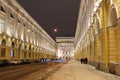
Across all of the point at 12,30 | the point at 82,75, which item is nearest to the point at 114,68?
the point at 82,75

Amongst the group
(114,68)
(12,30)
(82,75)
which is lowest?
(82,75)

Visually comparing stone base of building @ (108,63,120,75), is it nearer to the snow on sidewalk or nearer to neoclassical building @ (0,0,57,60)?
the snow on sidewalk

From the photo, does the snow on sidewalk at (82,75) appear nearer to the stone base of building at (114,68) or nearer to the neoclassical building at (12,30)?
the stone base of building at (114,68)

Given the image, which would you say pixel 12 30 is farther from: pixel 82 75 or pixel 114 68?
pixel 114 68

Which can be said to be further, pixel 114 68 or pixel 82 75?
pixel 82 75

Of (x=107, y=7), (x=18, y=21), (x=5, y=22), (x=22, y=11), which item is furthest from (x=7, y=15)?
(x=107, y=7)

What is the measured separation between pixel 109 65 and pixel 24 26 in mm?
56935

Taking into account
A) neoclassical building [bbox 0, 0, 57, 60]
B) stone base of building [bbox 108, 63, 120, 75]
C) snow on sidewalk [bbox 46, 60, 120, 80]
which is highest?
neoclassical building [bbox 0, 0, 57, 60]

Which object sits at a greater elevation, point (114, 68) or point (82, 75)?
point (114, 68)

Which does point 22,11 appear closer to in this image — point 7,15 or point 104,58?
point 7,15

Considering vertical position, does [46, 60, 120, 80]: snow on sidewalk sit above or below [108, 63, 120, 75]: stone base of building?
below

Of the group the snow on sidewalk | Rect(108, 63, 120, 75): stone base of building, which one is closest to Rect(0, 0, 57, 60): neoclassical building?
the snow on sidewalk

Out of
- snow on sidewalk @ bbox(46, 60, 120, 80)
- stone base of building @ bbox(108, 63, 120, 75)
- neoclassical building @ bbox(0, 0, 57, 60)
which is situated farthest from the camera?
neoclassical building @ bbox(0, 0, 57, 60)

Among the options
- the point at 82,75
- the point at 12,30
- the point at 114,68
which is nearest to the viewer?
the point at 114,68
